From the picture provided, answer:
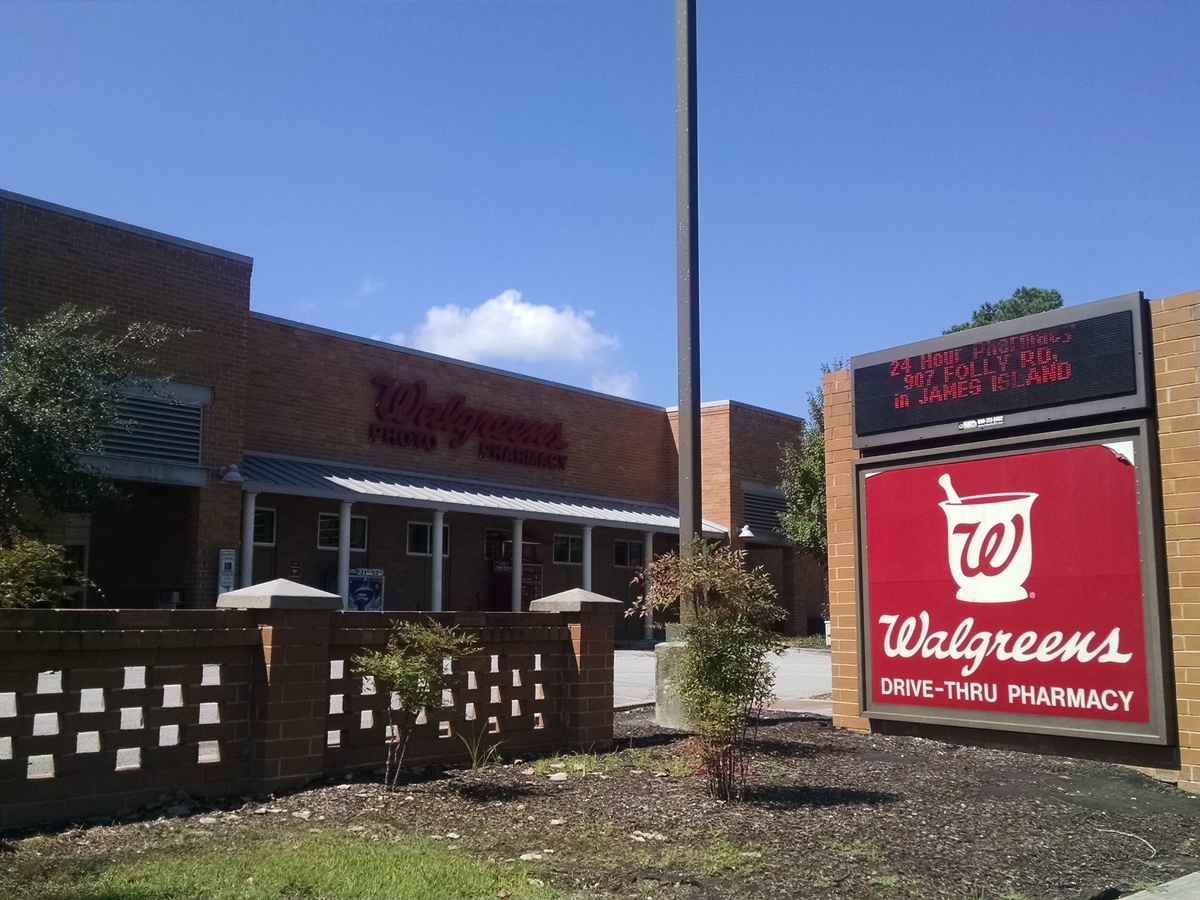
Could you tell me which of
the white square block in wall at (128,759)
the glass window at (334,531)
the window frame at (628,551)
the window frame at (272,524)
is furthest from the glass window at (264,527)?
the white square block in wall at (128,759)

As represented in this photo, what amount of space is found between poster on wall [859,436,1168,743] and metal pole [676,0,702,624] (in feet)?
5.95

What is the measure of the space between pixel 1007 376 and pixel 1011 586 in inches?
75.2

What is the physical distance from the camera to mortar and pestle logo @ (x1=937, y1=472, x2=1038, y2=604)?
9.64 meters

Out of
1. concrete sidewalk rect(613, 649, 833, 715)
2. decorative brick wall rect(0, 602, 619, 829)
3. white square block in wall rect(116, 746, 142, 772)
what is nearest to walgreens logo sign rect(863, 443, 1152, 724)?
concrete sidewalk rect(613, 649, 833, 715)

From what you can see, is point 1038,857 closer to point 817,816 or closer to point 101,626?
point 817,816

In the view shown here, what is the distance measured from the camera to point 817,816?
7219 millimetres

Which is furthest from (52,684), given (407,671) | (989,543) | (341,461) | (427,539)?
(427,539)

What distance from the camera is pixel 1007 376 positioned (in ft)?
32.2

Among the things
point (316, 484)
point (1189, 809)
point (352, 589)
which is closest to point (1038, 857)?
point (1189, 809)

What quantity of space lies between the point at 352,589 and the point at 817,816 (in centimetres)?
1983

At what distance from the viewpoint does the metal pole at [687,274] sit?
1128 centimetres

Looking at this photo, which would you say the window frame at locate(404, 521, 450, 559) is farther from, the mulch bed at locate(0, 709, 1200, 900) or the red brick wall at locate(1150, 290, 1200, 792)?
the red brick wall at locate(1150, 290, 1200, 792)

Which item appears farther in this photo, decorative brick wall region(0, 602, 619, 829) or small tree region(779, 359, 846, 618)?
small tree region(779, 359, 846, 618)

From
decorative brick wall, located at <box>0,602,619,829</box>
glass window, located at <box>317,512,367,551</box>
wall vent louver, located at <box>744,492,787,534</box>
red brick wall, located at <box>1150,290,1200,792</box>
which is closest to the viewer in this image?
decorative brick wall, located at <box>0,602,619,829</box>
